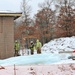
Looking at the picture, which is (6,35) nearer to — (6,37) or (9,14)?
(6,37)

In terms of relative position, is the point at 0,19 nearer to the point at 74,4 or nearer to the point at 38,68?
the point at 38,68

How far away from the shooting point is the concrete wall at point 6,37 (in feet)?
51.9

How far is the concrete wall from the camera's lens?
15820 mm

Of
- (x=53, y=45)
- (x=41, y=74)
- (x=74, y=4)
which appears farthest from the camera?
(x=74, y=4)

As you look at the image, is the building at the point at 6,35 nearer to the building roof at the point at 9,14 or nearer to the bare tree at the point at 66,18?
the building roof at the point at 9,14

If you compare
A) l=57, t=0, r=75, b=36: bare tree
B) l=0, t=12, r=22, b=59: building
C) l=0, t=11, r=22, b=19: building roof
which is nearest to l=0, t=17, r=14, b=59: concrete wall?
l=0, t=12, r=22, b=59: building

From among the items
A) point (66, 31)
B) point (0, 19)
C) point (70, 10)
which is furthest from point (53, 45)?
point (0, 19)

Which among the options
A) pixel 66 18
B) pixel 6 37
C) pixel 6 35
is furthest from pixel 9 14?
pixel 66 18

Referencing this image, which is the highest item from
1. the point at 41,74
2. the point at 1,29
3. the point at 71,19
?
the point at 71,19

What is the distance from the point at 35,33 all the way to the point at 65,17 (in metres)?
5.67

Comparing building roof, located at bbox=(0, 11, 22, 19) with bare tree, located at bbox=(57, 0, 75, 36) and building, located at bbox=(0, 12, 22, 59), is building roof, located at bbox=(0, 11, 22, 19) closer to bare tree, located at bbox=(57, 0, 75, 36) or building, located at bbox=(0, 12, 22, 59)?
building, located at bbox=(0, 12, 22, 59)

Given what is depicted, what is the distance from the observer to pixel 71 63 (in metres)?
9.59

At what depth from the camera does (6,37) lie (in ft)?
52.2

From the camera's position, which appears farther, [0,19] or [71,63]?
[0,19]
